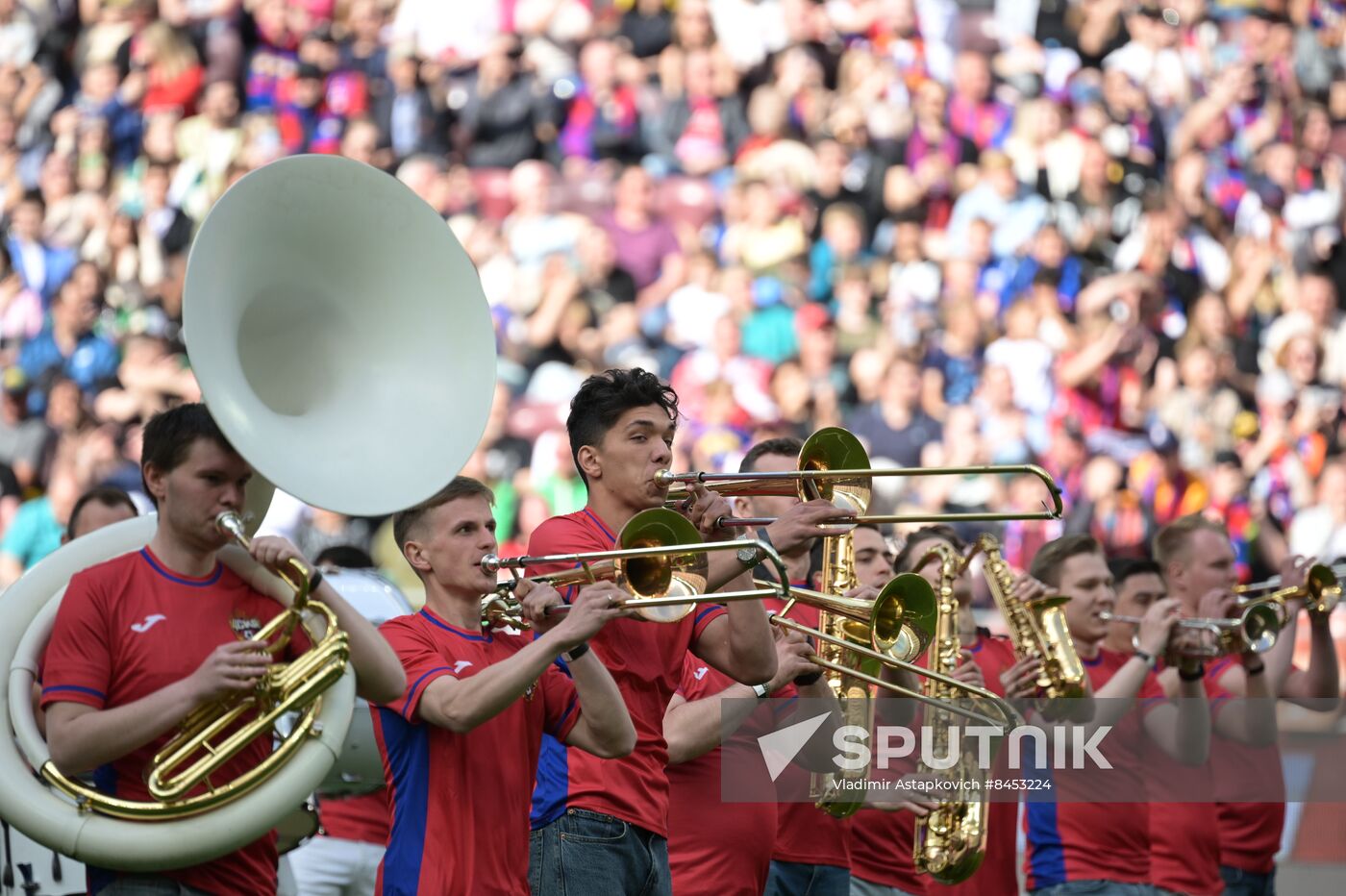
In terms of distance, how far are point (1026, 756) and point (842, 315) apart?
6.17 metres

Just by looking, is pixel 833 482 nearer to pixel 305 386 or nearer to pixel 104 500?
pixel 305 386

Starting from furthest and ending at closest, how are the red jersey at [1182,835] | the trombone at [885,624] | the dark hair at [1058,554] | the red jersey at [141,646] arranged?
1. the dark hair at [1058,554]
2. the red jersey at [1182,835]
3. the trombone at [885,624]
4. the red jersey at [141,646]

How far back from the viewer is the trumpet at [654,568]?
4.37 meters

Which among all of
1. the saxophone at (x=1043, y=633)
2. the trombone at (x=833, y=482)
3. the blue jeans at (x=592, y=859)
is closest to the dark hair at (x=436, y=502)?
the trombone at (x=833, y=482)

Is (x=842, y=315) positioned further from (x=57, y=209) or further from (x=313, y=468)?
(x=313, y=468)

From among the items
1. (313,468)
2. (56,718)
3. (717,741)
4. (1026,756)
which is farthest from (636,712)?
(1026,756)

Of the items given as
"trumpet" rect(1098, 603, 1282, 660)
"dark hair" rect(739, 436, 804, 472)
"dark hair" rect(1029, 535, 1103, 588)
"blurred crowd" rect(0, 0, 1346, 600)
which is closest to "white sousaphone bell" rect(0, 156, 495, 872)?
"dark hair" rect(739, 436, 804, 472)

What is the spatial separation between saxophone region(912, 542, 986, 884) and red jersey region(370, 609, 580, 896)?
1994 mm

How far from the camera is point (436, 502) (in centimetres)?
486

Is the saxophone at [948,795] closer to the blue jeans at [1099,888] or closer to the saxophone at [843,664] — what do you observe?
the saxophone at [843,664]

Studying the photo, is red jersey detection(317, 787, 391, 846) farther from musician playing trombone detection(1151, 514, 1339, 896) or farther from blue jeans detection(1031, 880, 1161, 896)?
musician playing trombone detection(1151, 514, 1339, 896)

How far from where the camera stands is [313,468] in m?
4.22

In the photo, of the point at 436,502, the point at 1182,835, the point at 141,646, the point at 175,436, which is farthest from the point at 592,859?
the point at 1182,835

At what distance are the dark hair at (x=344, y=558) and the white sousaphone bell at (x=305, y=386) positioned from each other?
7.84 feet
